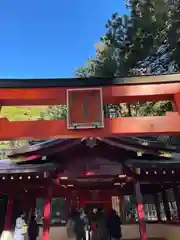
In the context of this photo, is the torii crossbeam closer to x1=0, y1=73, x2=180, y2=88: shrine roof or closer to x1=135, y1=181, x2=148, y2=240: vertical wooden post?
x1=0, y1=73, x2=180, y2=88: shrine roof

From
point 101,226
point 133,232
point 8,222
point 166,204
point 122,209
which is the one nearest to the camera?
point 101,226

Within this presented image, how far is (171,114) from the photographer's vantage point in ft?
19.2

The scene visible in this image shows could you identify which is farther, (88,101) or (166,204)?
(166,204)

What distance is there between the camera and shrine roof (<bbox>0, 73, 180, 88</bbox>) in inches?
229

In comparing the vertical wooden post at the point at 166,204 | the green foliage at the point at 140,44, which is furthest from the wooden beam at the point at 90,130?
the green foliage at the point at 140,44

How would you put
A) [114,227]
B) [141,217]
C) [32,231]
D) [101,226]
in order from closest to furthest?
1. [141,217]
2. [114,227]
3. [101,226]
4. [32,231]

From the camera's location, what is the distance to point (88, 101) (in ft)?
19.1

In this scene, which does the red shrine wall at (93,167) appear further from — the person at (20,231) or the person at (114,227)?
the person at (20,231)

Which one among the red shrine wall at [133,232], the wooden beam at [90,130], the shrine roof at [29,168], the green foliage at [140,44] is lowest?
the red shrine wall at [133,232]

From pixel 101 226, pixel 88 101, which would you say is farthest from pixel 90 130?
pixel 101 226

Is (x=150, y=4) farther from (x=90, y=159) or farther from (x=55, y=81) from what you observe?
(x=55, y=81)

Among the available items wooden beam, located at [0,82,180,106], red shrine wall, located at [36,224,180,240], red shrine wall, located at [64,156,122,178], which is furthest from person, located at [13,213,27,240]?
wooden beam, located at [0,82,180,106]

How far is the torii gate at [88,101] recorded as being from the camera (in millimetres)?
5719

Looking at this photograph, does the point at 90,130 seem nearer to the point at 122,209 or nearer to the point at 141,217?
the point at 141,217
